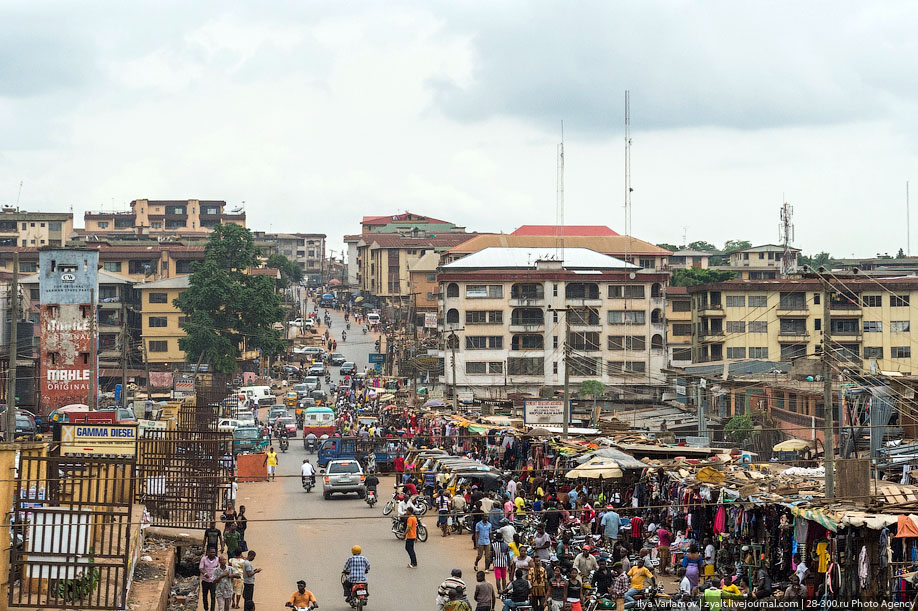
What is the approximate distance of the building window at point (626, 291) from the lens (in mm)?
78062

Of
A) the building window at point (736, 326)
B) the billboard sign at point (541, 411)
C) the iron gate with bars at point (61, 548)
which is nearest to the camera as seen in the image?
the iron gate with bars at point (61, 548)

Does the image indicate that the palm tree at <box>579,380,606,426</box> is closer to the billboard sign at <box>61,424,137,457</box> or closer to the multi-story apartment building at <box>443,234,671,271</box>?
the multi-story apartment building at <box>443,234,671,271</box>

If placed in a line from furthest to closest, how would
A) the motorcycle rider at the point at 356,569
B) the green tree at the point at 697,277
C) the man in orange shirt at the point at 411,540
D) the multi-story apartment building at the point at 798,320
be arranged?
the green tree at the point at 697,277 < the multi-story apartment building at the point at 798,320 < the man in orange shirt at the point at 411,540 < the motorcycle rider at the point at 356,569

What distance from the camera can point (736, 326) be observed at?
249ft

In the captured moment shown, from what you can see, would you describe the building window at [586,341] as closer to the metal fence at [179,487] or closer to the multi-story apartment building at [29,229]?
the metal fence at [179,487]

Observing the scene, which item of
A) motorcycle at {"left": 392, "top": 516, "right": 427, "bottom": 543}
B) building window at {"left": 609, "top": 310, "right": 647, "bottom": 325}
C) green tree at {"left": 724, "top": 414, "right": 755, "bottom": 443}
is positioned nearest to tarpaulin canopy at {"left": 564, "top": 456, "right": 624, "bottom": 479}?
motorcycle at {"left": 392, "top": 516, "right": 427, "bottom": 543}

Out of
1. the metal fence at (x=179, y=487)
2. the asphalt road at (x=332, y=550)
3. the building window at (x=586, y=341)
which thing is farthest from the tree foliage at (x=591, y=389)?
the metal fence at (x=179, y=487)

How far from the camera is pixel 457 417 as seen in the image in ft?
161

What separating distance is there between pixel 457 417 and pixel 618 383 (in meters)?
29.1

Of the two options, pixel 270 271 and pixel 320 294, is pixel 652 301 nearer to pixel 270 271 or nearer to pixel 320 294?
pixel 270 271

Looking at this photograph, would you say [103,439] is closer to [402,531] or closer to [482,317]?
[402,531]

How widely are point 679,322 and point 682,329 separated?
779 millimetres

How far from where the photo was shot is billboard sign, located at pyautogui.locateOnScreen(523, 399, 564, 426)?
4362 centimetres

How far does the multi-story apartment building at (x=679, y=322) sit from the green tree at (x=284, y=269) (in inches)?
1757
